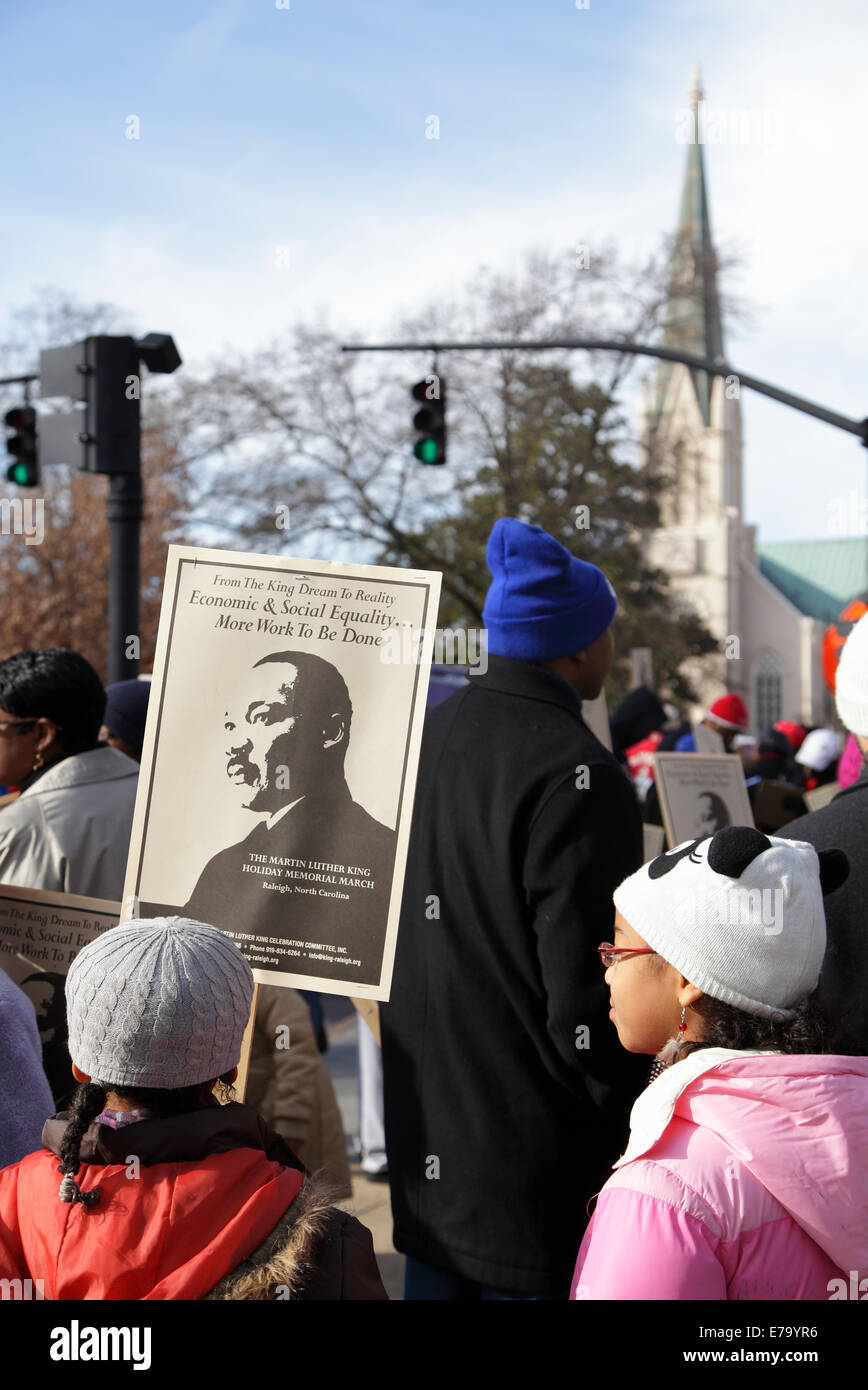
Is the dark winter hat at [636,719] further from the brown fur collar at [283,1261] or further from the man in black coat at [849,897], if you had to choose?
the brown fur collar at [283,1261]

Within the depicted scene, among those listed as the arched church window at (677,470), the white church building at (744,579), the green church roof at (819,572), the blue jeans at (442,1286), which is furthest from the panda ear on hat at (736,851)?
the green church roof at (819,572)

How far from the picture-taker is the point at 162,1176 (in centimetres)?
174

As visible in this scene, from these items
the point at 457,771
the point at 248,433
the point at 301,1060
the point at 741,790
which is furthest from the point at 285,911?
the point at 248,433

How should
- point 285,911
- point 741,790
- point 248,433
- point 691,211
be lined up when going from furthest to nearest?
point 691,211, point 248,433, point 741,790, point 285,911

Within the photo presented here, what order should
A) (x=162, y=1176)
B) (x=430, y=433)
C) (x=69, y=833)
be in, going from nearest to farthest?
(x=162, y=1176)
(x=69, y=833)
(x=430, y=433)

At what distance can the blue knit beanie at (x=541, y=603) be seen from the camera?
2.70 meters

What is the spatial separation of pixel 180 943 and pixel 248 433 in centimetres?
2495

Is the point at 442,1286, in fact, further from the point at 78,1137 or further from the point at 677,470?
the point at 677,470

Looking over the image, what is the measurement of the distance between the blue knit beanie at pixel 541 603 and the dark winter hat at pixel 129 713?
74.8 inches

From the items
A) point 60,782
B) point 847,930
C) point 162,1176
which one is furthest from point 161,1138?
point 60,782

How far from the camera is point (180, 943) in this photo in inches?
73.3

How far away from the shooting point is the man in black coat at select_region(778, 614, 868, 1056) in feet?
7.04

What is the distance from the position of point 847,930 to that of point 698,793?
292 cm

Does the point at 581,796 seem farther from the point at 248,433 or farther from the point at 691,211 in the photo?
the point at 691,211
